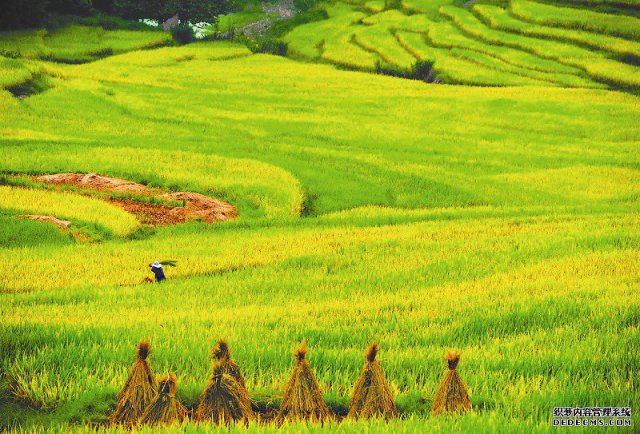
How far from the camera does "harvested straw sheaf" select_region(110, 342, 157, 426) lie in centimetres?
432

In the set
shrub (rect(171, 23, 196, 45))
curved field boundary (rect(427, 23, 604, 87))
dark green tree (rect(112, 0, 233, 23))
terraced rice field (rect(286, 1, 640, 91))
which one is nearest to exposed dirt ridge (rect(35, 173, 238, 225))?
terraced rice field (rect(286, 1, 640, 91))

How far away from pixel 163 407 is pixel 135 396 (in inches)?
8.7

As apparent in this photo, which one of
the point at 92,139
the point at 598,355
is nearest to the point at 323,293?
the point at 598,355

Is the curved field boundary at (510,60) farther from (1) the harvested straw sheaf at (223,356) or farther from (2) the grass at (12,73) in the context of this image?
(1) the harvested straw sheaf at (223,356)

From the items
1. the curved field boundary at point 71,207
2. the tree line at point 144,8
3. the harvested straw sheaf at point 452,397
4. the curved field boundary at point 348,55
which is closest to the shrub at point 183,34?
the tree line at point 144,8

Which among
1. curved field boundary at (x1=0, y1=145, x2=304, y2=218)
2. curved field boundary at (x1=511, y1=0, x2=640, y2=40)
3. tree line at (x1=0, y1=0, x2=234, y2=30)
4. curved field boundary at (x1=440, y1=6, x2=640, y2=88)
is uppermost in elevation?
curved field boundary at (x1=511, y1=0, x2=640, y2=40)

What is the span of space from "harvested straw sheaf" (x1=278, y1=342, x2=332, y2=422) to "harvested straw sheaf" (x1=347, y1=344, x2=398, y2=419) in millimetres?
198

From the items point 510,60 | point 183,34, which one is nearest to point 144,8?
point 183,34

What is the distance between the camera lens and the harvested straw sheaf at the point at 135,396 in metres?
4.32

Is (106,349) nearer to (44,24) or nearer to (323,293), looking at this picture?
(323,293)

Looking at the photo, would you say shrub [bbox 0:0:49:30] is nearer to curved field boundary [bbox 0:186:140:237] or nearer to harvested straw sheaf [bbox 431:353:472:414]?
curved field boundary [bbox 0:186:140:237]

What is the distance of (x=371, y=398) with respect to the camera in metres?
4.46

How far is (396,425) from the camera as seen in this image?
4246 mm

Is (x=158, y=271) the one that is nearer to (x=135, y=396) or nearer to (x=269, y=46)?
(x=135, y=396)
